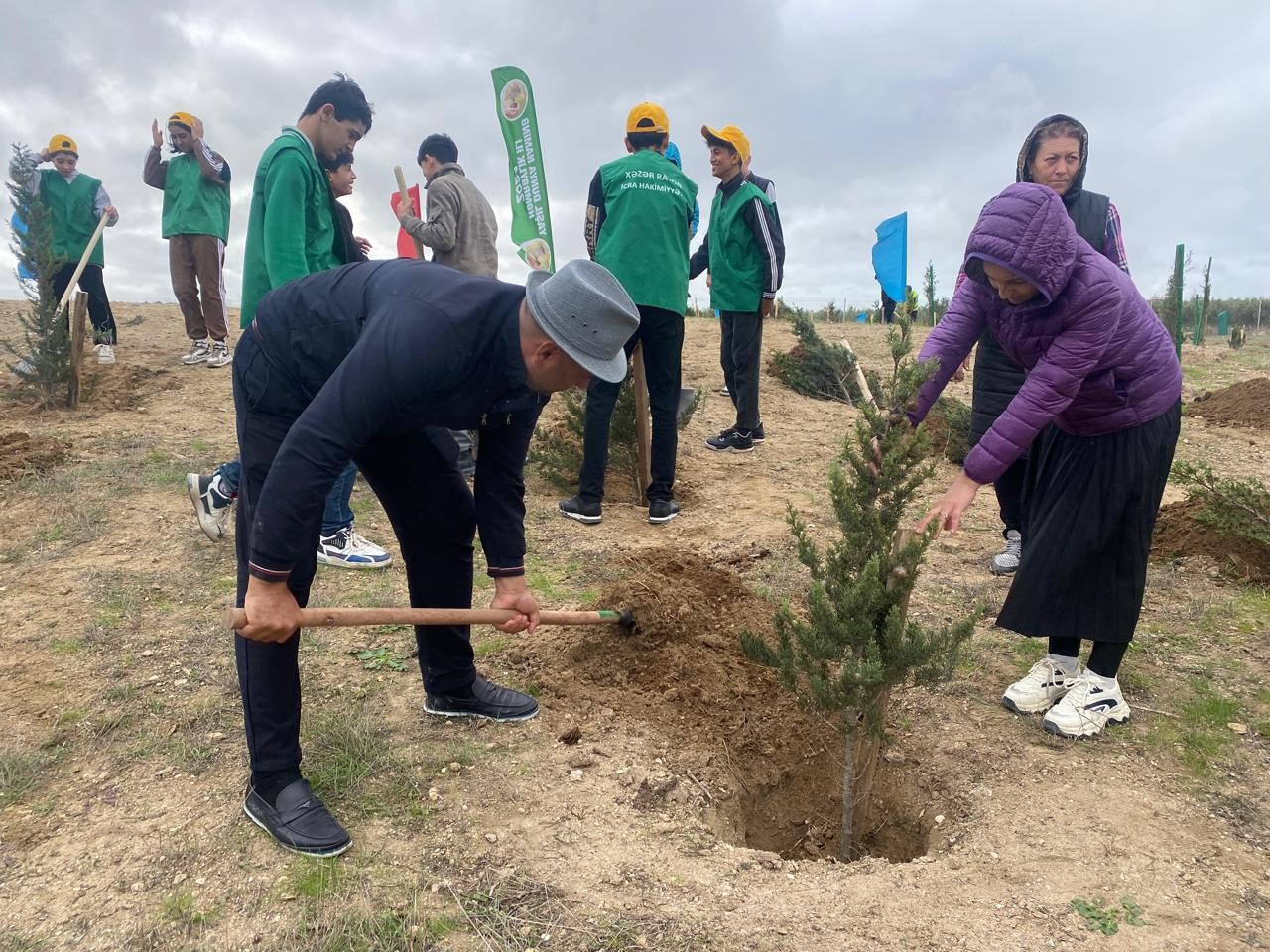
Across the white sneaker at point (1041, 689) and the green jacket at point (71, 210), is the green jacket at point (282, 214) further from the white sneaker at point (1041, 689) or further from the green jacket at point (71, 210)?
the green jacket at point (71, 210)

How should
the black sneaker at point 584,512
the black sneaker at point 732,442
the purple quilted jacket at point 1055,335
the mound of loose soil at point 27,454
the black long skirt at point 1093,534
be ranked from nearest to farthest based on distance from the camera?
the purple quilted jacket at point 1055,335, the black long skirt at point 1093,534, the black sneaker at point 584,512, the mound of loose soil at point 27,454, the black sneaker at point 732,442

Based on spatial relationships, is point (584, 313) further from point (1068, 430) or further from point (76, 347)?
point (76, 347)

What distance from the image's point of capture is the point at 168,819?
2.52 meters

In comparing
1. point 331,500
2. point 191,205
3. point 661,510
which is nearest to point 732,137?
point 661,510

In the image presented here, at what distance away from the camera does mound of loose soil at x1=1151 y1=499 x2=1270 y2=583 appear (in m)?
4.38

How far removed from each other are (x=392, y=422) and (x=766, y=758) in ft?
6.39

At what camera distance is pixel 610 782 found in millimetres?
2775

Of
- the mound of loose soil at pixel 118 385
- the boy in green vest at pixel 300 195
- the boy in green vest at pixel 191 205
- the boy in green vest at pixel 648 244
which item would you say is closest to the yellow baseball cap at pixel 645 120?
the boy in green vest at pixel 648 244

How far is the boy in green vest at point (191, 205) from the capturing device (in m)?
7.15

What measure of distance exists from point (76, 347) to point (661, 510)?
5.46m

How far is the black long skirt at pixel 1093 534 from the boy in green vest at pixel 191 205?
7152mm

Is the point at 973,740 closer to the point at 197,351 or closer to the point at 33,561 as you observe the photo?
the point at 33,561

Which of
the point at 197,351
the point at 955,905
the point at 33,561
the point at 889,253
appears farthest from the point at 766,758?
the point at 889,253

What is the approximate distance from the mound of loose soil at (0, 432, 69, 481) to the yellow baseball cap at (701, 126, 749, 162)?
5123 mm
